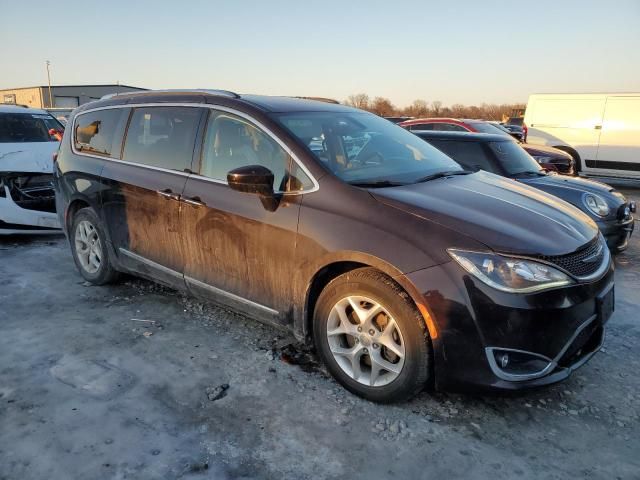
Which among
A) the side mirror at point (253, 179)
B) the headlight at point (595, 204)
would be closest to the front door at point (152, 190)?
the side mirror at point (253, 179)

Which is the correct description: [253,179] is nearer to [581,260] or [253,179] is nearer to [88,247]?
[581,260]

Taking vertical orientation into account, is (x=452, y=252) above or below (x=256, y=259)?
above

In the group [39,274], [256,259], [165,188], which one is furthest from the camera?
[39,274]

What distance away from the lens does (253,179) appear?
10.1ft

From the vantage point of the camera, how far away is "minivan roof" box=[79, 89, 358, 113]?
3.60 metres

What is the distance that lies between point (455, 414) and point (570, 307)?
0.87 metres

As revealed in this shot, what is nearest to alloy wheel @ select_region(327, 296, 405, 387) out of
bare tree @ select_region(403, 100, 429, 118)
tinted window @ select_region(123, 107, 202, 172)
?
tinted window @ select_region(123, 107, 202, 172)

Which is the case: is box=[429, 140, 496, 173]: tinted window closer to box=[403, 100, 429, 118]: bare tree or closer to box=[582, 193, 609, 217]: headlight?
box=[582, 193, 609, 217]: headlight

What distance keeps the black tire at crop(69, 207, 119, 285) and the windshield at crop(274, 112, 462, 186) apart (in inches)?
85.8

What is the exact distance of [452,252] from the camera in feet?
8.50

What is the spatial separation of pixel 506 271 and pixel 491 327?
293 millimetres

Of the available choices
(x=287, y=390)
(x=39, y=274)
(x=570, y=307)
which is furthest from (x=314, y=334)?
(x=39, y=274)

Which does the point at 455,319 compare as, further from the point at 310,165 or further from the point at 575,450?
the point at 310,165

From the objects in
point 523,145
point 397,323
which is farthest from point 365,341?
→ point 523,145
